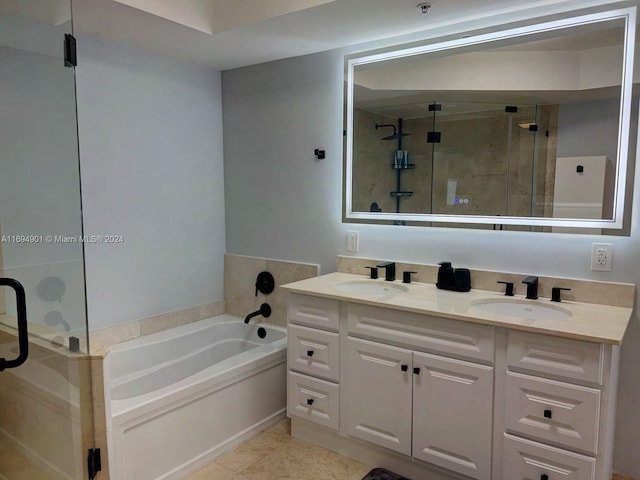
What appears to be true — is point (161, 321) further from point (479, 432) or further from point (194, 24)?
point (479, 432)

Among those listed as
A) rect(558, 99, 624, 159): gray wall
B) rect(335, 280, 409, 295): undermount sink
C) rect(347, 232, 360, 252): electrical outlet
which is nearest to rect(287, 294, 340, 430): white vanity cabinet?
rect(335, 280, 409, 295): undermount sink

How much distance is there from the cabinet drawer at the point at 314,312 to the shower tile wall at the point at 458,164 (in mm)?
693

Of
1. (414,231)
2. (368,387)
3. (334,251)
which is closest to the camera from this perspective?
(368,387)

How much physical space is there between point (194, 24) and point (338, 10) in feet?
2.59

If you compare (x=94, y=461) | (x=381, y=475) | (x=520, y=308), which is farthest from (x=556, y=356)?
(x=94, y=461)

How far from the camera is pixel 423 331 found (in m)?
1.95

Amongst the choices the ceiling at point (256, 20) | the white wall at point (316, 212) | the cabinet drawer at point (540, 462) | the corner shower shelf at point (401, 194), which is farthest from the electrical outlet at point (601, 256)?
the ceiling at point (256, 20)

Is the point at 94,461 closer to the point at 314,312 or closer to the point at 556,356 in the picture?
the point at 314,312

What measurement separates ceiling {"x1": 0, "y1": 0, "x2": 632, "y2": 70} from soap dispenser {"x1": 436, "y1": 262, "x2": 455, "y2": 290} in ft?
3.98

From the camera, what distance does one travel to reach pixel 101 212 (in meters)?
2.58

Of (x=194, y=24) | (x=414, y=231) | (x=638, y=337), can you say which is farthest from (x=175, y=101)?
(x=638, y=337)

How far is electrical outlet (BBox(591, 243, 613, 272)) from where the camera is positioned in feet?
6.46

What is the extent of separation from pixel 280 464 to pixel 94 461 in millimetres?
864

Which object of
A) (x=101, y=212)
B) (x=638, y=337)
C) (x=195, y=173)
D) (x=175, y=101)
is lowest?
(x=638, y=337)
